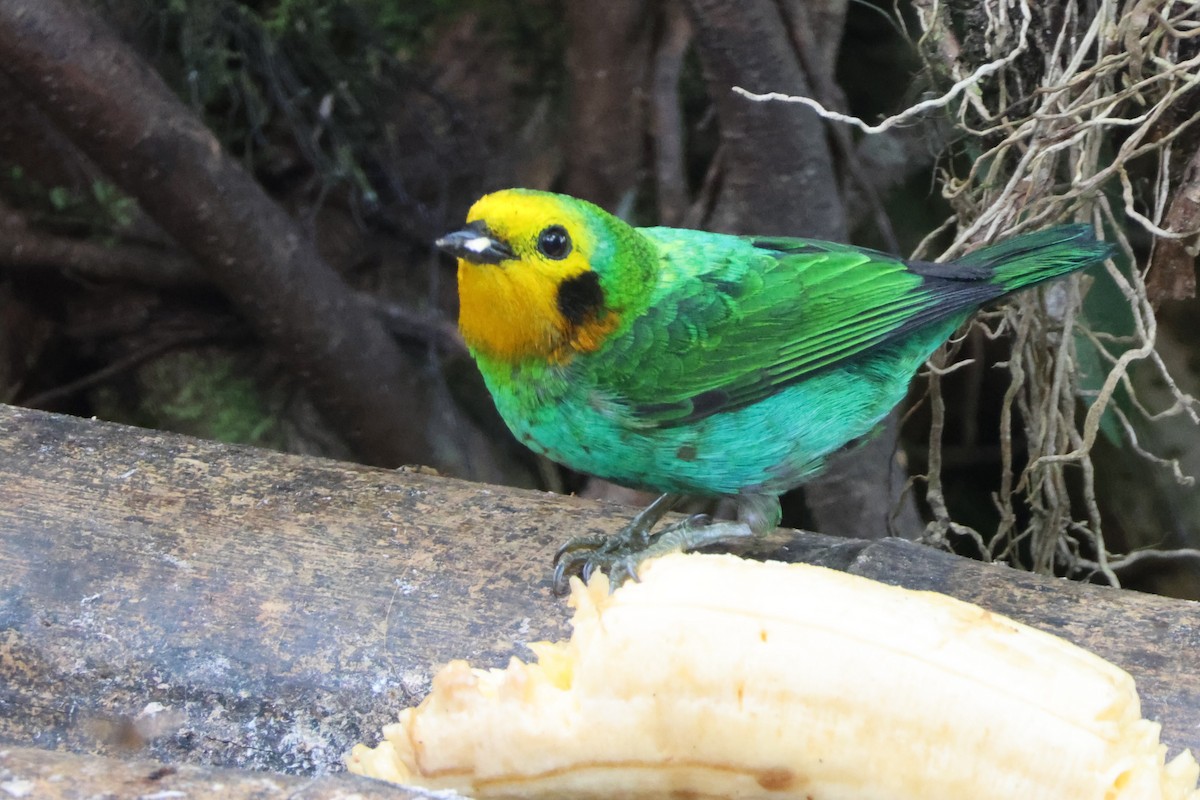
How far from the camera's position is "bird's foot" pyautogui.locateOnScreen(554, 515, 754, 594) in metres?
1.88

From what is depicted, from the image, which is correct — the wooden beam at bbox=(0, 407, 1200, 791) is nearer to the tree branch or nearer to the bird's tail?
the bird's tail

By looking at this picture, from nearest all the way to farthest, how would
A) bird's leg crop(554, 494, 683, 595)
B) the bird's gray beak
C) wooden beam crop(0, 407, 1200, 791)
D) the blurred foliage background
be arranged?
wooden beam crop(0, 407, 1200, 791) → the bird's gray beak → bird's leg crop(554, 494, 683, 595) → the blurred foliage background

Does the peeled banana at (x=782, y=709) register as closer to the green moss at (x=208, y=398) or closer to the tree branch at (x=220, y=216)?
the tree branch at (x=220, y=216)

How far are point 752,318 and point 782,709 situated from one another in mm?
1014

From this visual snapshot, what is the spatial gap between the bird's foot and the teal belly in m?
0.08

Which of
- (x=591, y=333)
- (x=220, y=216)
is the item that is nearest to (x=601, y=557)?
(x=591, y=333)

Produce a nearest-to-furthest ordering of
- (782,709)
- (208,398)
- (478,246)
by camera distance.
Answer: (782,709) < (478,246) < (208,398)

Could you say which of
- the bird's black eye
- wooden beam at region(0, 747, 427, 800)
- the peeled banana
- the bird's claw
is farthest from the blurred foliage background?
wooden beam at region(0, 747, 427, 800)

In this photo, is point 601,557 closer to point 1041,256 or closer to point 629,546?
point 629,546

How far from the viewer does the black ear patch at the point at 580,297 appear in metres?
1.86

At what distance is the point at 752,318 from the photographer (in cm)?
204

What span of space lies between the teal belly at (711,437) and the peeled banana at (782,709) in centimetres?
74

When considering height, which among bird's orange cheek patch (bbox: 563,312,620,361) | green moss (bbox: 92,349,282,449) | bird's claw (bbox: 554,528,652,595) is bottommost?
bird's claw (bbox: 554,528,652,595)

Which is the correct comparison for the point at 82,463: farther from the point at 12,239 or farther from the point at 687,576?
the point at 12,239
